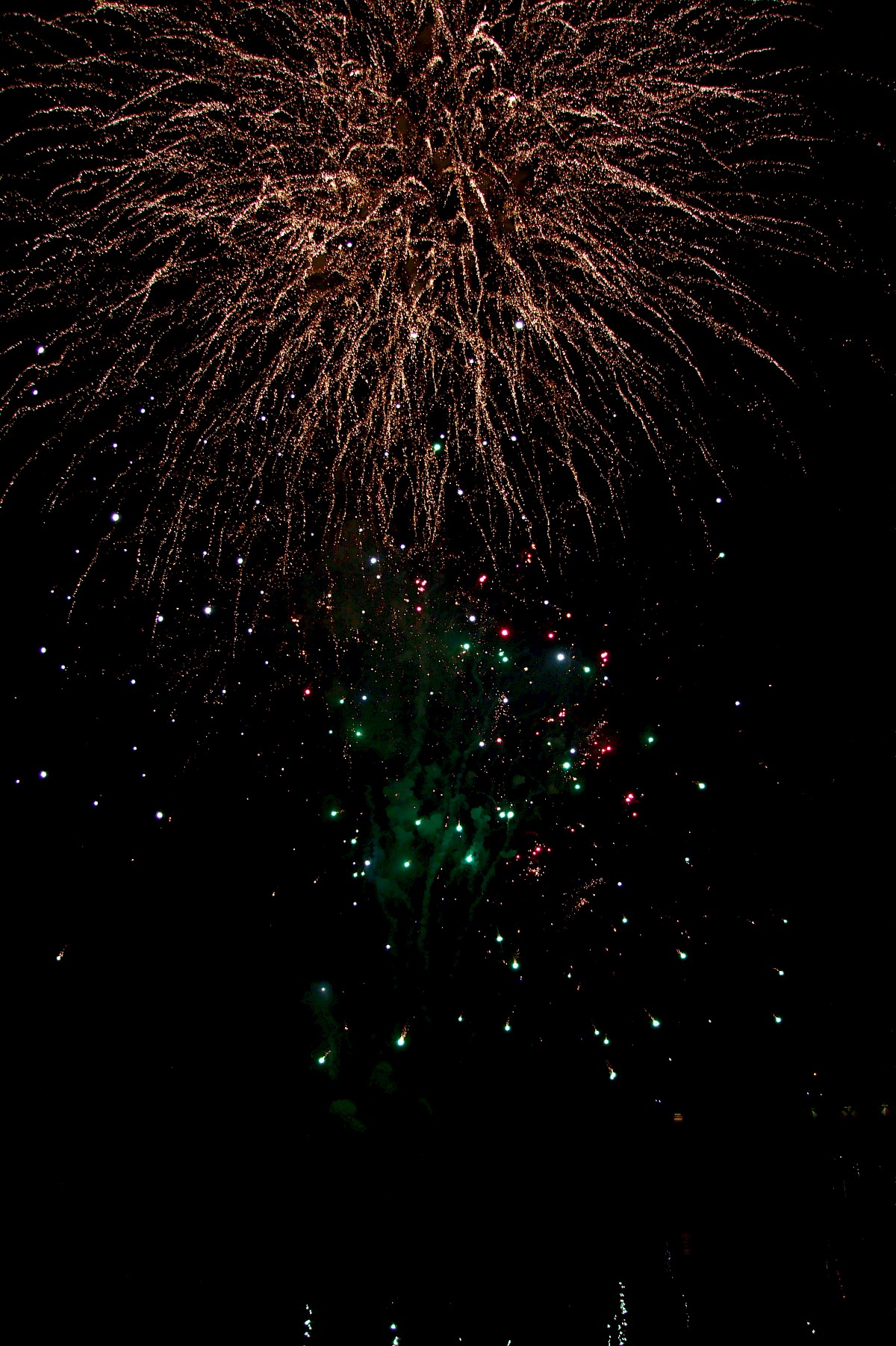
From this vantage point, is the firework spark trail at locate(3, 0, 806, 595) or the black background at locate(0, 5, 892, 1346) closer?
the firework spark trail at locate(3, 0, 806, 595)

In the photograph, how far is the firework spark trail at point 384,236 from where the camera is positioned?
1.18 meters

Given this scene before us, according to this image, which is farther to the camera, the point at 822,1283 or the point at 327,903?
the point at 327,903

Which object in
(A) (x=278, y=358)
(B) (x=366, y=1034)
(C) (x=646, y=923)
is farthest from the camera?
(B) (x=366, y=1034)

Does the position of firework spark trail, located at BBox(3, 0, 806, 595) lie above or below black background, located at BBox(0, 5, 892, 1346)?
above

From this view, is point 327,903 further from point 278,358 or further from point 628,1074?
point 278,358

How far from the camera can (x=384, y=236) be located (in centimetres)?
140

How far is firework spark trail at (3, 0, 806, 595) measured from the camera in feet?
3.88

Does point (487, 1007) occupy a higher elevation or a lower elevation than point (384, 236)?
lower

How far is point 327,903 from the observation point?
2.17 meters

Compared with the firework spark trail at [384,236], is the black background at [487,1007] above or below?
below

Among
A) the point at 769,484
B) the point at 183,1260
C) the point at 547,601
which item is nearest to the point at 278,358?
the point at 547,601

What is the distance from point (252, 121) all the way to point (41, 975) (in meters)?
2.54

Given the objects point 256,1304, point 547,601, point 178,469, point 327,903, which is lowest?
point 256,1304

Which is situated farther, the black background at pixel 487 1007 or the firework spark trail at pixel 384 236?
the black background at pixel 487 1007
